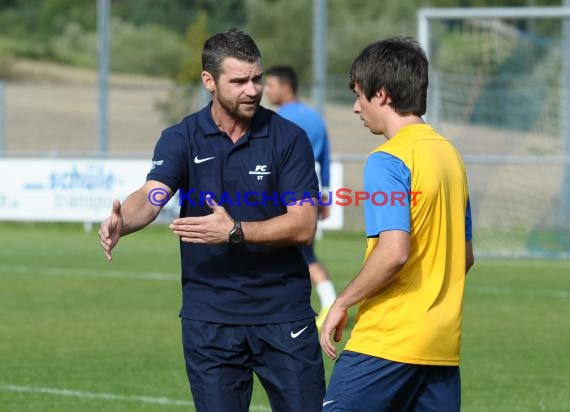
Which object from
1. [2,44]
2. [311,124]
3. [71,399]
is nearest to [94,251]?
[311,124]

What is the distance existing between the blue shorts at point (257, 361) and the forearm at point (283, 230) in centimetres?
41

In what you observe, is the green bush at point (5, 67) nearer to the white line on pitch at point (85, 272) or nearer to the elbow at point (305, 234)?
the white line on pitch at point (85, 272)

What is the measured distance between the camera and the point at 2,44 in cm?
5816

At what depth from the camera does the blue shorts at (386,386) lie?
4.84 m

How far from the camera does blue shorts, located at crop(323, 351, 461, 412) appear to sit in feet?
15.9

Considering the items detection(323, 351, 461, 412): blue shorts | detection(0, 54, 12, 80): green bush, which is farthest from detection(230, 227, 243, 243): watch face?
detection(0, 54, 12, 80): green bush

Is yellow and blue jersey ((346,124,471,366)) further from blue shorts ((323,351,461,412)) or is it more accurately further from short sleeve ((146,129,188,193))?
short sleeve ((146,129,188,193))

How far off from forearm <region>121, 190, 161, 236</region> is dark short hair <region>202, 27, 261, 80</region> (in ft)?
2.08

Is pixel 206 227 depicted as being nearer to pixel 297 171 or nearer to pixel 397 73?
pixel 297 171

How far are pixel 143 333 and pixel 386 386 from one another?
7.06 meters

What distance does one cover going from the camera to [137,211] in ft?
18.3

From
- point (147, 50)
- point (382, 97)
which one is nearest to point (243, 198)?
point (382, 97)

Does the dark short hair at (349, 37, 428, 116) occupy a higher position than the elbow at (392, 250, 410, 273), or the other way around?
the dark short hair at (349, 37, 428, 116)

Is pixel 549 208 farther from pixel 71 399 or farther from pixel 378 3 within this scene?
pixel 378 3
